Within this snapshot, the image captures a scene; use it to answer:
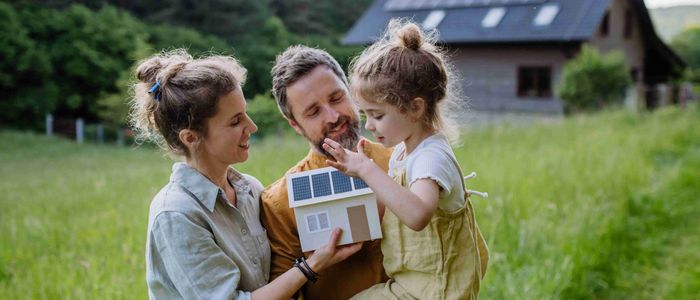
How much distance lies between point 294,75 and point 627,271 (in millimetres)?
3069

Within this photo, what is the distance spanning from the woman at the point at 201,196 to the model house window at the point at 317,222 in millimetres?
38

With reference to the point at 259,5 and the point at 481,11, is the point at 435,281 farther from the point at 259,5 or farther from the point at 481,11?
the point at 481,11

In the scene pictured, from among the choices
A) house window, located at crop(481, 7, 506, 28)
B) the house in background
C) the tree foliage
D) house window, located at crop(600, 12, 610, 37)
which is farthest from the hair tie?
the tree foliage

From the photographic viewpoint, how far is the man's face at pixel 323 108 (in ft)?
6.75

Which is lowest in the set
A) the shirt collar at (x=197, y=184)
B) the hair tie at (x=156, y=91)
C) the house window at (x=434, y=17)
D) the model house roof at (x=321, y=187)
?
the house window at (x=434, y=17)

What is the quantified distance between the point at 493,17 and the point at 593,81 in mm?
3968

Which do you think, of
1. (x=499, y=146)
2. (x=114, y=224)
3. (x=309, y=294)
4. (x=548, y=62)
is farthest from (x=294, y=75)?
(x=548, y=62)

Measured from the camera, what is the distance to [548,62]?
17.7 metres

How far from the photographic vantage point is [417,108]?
1.71 meters

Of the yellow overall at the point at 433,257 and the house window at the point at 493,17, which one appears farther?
the house window at the point at 493,17

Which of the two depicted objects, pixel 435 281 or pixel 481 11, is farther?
pixel 481 11

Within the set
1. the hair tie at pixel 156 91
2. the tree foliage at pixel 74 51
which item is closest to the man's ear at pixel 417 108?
the hair tie at pixel 156 91

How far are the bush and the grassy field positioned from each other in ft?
24.8

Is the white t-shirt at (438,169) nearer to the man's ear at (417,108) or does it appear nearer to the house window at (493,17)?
the man's ear at (417,108)
